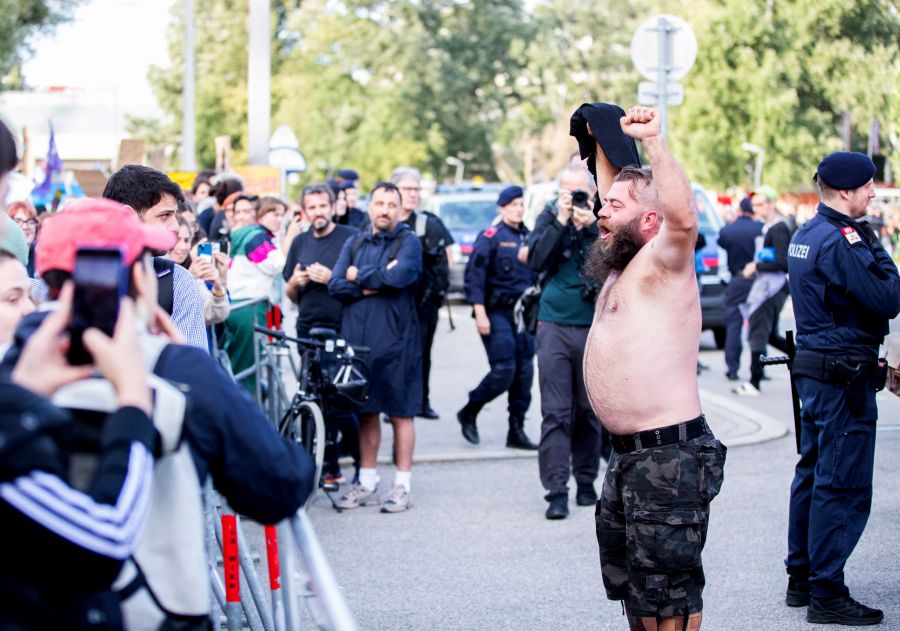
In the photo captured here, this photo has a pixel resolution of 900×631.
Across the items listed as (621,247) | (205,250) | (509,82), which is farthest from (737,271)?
(509,82)

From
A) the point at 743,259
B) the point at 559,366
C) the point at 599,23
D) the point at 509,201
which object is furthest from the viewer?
the point at 599,23

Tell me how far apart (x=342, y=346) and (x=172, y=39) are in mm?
52245

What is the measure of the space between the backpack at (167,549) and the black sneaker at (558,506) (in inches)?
213

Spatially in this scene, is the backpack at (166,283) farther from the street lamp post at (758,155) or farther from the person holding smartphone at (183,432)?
the street lamp post at (758,155)

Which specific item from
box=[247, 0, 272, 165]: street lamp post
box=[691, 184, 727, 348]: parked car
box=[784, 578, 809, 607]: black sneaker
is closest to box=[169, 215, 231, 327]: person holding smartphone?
box=[784, 578, 809, 607]: black sneaker

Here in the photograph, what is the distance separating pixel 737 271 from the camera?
1458cm

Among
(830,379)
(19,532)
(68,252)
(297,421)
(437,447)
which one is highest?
(68,252)

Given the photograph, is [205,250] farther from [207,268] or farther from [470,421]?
[470,421]

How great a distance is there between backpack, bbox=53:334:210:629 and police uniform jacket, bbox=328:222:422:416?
573cm

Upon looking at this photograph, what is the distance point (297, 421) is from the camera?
320 inches

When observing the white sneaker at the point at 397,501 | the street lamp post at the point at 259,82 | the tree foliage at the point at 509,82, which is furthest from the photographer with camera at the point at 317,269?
the tree foliage at the point at 509,82

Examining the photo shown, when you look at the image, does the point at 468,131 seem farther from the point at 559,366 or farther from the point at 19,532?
the point at 19,532

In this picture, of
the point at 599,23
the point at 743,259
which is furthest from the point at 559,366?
the point at 599,23

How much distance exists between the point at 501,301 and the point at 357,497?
8.27 ft
